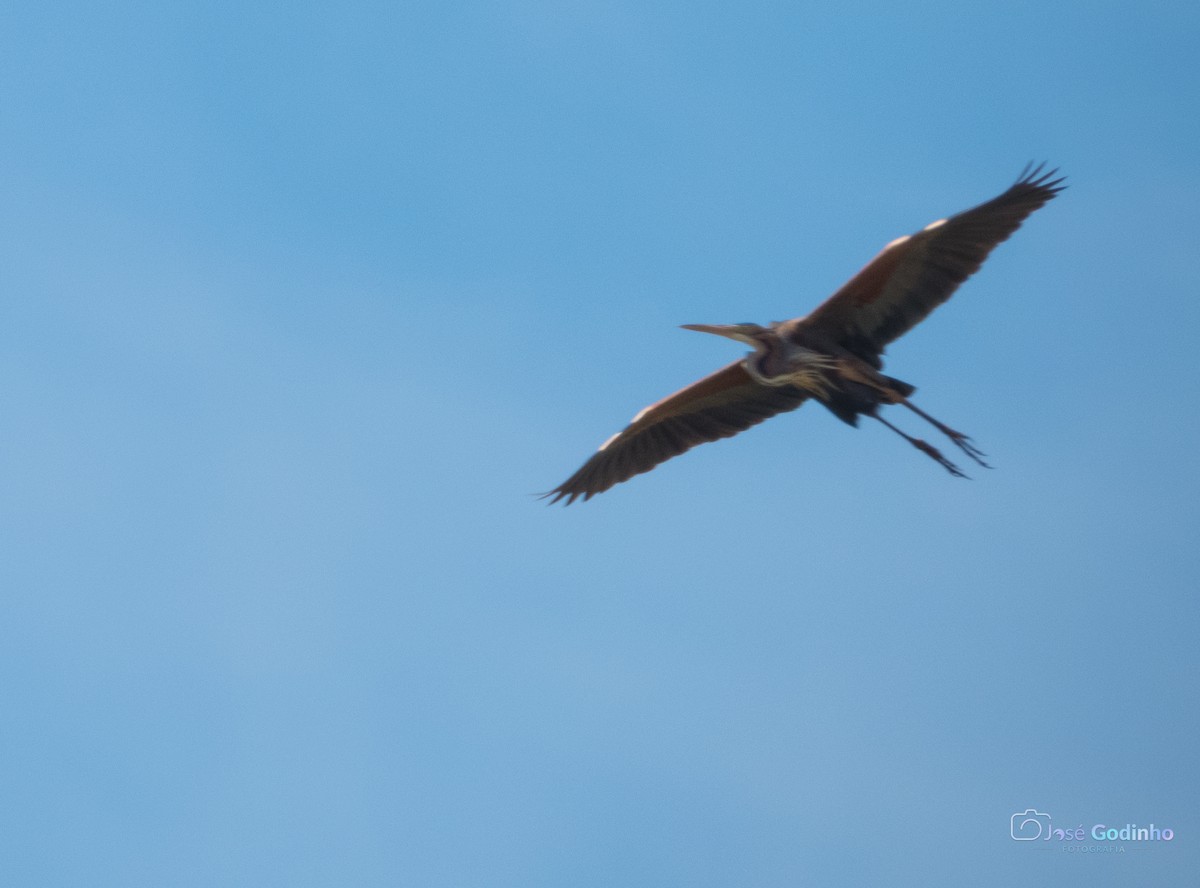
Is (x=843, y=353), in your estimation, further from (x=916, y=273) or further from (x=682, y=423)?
(x=682, y=423)

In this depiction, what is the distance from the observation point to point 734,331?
13812 mm

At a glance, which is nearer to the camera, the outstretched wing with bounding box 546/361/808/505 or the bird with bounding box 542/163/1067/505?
the bird with bounding box 542/163/1067/505

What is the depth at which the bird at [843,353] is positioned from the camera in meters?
12.5

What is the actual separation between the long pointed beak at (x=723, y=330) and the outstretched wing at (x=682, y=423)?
0.34 m

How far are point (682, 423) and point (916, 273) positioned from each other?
10.5 ft

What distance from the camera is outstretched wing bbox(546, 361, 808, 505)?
47.8 ft

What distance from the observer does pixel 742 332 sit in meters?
13.7

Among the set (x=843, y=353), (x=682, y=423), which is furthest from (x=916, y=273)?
(x=682, y=423)

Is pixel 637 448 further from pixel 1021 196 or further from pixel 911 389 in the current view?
pixel 1021 196

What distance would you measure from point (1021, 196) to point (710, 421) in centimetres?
406

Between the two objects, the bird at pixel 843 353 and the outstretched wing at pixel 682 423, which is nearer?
the bird at pixel 843 353

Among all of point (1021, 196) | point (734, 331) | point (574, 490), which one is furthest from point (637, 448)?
point (1021, 196)

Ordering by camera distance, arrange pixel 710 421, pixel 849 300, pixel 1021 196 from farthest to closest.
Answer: pixel 710 421 → pixel 849 300 → pixel 1021 196

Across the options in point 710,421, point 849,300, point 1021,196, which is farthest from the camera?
point 710,421
